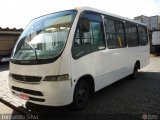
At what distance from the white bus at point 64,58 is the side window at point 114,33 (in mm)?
33

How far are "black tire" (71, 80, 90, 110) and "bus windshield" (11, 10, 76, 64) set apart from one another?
108 centimetres

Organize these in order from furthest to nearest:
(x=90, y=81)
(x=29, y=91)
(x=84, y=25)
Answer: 1. (x=90, y=81)
2. (x=84, y=25)
3. (x=29, y=91)

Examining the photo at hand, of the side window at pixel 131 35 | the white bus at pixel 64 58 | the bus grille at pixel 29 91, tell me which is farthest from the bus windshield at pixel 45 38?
the side window at pixel 131 35

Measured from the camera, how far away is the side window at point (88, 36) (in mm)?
4695

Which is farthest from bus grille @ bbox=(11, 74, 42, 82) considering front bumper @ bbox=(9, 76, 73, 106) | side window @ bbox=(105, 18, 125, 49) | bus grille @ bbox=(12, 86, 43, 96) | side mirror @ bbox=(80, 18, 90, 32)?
side window @ bbox=(105, 18, 125, 49)

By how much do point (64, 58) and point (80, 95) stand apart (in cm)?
121

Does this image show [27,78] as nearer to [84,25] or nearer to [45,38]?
[45,38]

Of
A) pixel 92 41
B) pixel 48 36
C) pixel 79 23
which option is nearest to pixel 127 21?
pixel 92 41

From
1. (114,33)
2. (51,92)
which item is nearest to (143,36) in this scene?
(114,33)

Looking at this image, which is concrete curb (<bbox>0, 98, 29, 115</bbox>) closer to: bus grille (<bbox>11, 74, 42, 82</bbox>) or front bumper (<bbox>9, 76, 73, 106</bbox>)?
front bumper (<bbox>9, 76, 73, 106</bbox>)

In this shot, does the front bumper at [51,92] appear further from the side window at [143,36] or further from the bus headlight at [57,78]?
the side window at [143,36]

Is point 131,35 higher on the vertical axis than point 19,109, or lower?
higher

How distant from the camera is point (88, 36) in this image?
512cm

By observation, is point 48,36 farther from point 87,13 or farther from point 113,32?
A: point 113,32
